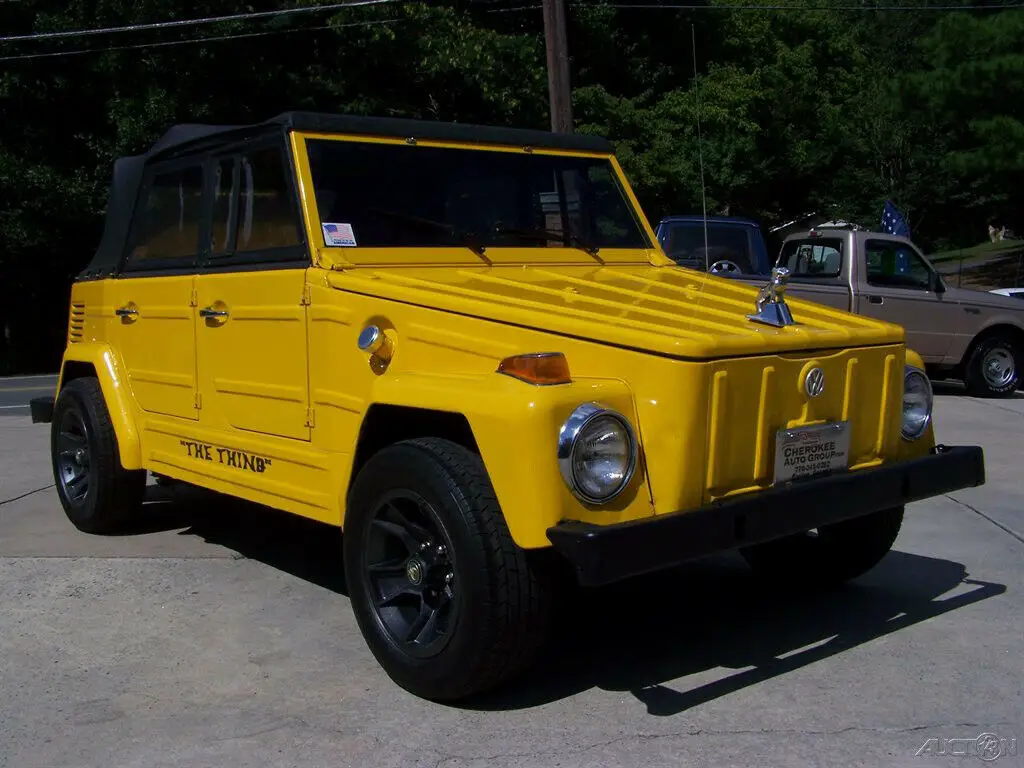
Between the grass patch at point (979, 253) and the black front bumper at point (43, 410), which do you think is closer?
the black front bumper at point (43, 410)

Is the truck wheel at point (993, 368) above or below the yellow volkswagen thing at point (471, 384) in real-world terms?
below

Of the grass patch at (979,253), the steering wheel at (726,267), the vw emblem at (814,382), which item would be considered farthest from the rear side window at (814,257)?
the grass patch at (979,253)

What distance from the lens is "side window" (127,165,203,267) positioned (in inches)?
216

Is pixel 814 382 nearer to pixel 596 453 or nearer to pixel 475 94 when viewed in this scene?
pixel 596 453

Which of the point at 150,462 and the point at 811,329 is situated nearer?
the point at 811,329

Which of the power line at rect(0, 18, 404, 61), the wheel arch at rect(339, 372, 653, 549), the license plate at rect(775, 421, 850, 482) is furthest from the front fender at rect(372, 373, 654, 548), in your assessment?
the power line at rect(0, 18, 404, 61)

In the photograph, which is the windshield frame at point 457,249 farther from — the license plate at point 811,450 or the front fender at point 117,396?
the front fender at point 117,396

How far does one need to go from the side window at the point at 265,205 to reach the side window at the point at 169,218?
455 millimetres

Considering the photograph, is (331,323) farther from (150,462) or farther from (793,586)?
(793,586)

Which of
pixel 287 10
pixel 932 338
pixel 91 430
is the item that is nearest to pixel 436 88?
pixel 287 10

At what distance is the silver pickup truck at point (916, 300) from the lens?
1291 centimetres

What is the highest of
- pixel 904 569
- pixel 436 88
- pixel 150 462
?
pixel 436 88

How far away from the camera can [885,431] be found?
14.0ft

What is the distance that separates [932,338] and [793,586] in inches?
345
